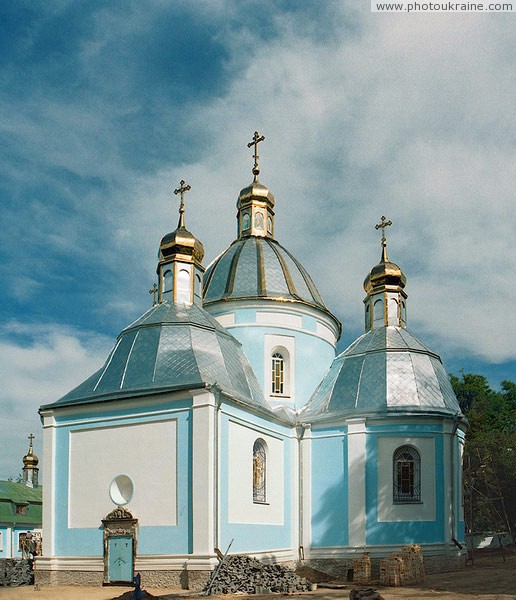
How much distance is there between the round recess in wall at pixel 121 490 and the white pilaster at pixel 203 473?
1773 mm

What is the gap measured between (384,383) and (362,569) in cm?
464

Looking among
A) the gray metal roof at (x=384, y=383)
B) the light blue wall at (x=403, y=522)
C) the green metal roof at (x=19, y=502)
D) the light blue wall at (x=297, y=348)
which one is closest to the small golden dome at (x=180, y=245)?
the light blue wall at (x=297, y=348)

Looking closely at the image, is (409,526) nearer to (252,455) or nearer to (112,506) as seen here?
(252,455)

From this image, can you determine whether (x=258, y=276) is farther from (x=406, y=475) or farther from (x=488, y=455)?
(x=488, y=455)

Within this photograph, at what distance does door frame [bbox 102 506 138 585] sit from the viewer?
51.3 ft

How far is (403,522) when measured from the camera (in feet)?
60.1

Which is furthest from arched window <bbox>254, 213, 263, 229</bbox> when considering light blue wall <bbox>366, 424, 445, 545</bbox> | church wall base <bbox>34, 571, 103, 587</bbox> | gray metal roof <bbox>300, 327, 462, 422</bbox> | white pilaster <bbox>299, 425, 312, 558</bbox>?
church wall base <bbox>34, 571, 103, 587</bbox>

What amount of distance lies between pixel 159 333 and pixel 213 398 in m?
2.93

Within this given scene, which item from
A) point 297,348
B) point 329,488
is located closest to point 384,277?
point 297,348

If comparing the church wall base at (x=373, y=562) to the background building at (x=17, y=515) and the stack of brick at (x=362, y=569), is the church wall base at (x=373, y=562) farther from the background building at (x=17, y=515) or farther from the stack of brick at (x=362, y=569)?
the background building at (x=17, y=515)

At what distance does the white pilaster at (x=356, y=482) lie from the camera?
18281 millimetres

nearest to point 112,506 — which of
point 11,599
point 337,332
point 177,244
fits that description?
point 11,599

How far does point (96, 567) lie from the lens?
628 inches

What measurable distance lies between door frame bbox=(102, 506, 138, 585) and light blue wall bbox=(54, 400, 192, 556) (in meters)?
0.14
